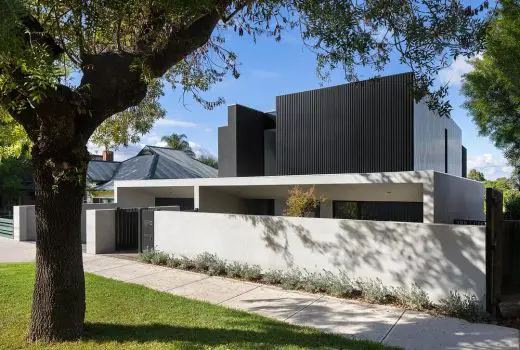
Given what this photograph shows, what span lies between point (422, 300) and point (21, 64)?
712cm

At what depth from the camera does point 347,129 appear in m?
15.0

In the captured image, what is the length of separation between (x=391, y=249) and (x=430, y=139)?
10.0 m

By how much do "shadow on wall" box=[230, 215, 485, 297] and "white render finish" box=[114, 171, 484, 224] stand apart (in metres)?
2.89

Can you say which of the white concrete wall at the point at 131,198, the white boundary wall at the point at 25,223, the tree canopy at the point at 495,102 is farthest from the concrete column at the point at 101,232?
the tree canopy at the point at 495,102

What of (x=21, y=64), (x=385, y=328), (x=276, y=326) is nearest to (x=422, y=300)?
(x=385, y=328)

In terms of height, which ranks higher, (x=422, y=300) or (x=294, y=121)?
(x=294, y=121)

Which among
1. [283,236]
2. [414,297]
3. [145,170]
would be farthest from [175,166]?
[414,297]

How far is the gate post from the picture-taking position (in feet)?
21.5

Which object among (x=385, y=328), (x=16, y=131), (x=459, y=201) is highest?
(x=16, y=131)

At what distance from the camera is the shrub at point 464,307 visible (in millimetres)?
6434

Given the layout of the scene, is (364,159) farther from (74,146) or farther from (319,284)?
(74,146)

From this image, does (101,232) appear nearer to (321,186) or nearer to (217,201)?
(217,201)

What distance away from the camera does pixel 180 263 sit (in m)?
10.9

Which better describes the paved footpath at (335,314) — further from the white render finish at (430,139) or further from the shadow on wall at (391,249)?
the white render finish at (430,139)
